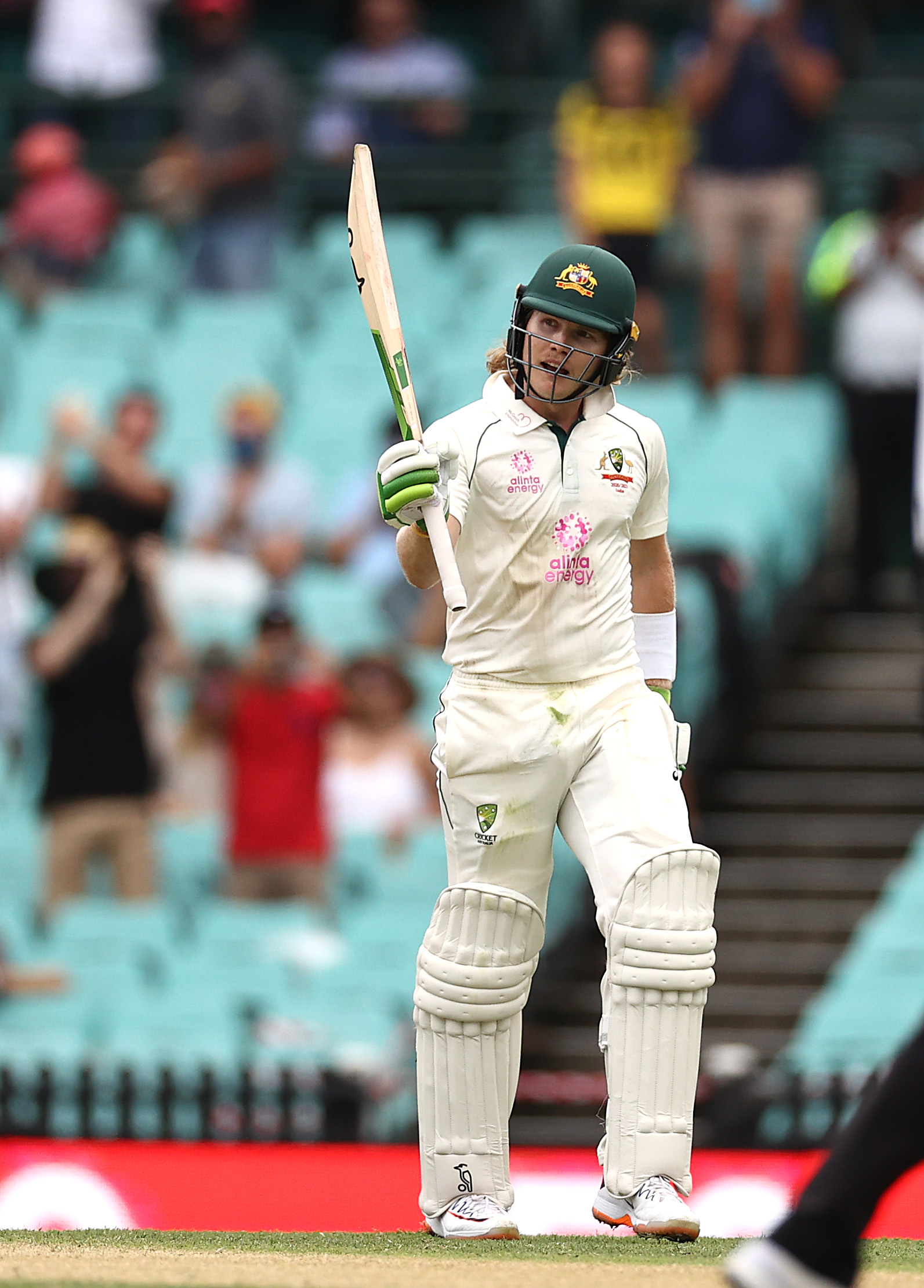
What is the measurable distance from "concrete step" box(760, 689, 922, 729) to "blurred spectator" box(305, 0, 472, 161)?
4314 mm

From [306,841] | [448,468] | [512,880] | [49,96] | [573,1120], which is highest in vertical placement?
[49,96]

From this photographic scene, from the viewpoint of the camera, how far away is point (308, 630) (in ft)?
32.4

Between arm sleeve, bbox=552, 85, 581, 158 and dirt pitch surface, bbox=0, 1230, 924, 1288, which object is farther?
arm sleeve, bbox=552, 85, 581, 158

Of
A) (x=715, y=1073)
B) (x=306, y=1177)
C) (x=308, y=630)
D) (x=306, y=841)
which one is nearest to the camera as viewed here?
(x=306, y=1177)

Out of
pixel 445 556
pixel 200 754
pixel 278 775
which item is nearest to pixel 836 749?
pixel 278 775

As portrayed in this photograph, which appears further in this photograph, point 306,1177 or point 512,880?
point 306,1177

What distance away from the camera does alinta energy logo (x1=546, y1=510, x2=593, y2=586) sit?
4902 millimetres

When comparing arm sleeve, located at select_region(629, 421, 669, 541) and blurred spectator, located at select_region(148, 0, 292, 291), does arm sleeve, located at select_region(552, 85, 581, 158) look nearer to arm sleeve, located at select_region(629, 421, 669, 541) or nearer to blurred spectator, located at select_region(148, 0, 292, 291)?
blurred spectator, located at select_region(148, 0, 292, 291)

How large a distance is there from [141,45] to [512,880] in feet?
31.3

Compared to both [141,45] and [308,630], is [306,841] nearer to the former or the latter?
[308,630]

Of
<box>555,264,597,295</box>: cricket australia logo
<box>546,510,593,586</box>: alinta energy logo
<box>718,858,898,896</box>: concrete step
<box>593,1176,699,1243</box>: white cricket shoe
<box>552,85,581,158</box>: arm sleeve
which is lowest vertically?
<box>718,858,898,896</box>: concrete step

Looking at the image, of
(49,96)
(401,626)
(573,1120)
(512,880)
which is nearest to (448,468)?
(512,880)

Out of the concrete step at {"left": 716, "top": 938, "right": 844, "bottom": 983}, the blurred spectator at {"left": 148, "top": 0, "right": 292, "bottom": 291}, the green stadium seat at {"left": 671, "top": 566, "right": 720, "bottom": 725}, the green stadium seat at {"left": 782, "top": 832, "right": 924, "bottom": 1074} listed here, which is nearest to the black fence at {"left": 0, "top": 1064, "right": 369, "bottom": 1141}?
the green stadium seat at {"left": 782, "top": 832, "right": 924, "bottom": 1074}

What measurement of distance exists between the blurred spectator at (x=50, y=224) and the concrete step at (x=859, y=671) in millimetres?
4843
